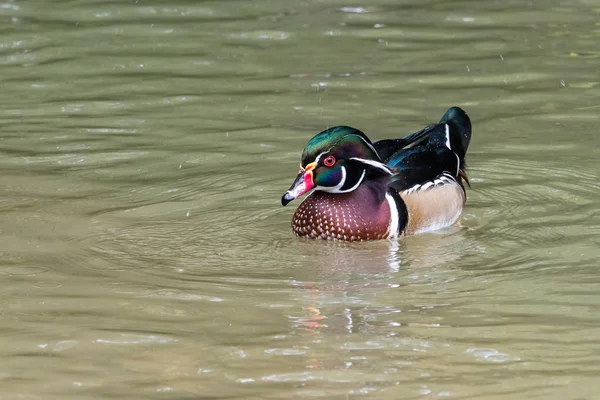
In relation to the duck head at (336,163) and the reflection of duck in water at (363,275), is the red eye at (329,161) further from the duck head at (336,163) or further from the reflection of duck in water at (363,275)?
the reflection of duck in water at (363,275)

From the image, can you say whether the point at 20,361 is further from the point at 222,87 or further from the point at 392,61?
the point at 392,61

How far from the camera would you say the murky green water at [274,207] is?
219 inches

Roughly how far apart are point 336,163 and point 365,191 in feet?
1.05

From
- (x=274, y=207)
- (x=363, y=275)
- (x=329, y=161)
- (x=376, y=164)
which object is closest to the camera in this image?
(x=363, y=275)

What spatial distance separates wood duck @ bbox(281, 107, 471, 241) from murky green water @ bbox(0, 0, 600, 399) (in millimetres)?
152

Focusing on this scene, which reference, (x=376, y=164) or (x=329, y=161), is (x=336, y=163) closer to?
(x=329, y=161)

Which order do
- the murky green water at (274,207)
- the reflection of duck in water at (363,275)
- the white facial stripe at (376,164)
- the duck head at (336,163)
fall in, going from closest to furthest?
the murky green water at (274,207) < the reflection of duck in water at (363,275) < the duck head at (336,163) < the white facial stripe at (376,164)

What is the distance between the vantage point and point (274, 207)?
8.62m

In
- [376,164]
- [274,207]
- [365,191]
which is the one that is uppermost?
[376,164]

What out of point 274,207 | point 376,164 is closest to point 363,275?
point 376,164

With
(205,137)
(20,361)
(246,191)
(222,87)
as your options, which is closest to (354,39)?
(222,87)

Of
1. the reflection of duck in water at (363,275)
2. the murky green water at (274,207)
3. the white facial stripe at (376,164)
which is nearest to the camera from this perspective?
the murky green water at (274,207)

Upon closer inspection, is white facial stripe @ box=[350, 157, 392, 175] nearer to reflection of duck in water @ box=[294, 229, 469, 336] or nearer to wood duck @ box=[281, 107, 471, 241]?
wood duck @ box=[281, 107, 471, 241]

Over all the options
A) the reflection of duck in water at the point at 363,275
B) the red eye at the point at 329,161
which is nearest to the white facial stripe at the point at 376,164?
the red eye at the point at 329,161
